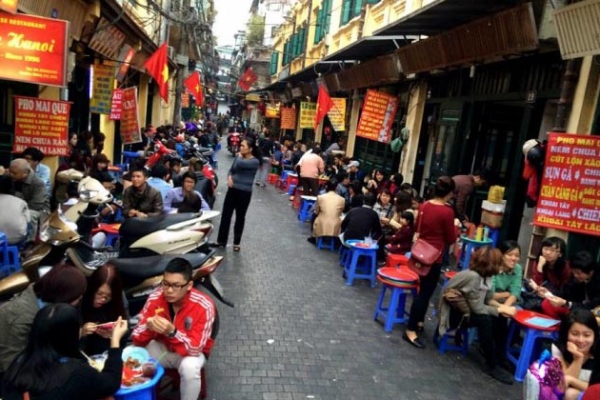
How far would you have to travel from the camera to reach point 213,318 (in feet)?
12.5

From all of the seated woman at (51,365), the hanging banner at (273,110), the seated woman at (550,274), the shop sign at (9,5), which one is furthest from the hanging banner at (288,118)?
the seated woman at (51,365)

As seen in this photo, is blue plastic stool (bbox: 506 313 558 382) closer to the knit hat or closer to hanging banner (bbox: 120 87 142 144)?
the knit hat

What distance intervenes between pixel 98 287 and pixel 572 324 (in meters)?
3.38

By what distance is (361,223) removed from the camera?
8.12 meters

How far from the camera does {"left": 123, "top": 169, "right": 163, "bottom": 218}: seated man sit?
6826mm

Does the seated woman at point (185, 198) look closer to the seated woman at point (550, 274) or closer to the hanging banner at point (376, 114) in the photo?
the seated woman at point (550, 274)

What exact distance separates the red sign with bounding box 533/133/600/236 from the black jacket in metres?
2.55

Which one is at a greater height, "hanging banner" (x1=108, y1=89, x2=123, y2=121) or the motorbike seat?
"hanging banner" (x1=108, y1=89, x2=123, y2=121)

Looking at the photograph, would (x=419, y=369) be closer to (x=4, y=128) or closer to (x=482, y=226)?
(x=482, y=226)

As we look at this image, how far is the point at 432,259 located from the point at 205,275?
8.11 feet

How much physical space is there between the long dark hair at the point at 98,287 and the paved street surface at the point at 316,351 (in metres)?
1.21

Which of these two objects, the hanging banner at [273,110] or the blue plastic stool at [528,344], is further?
the hanging banner at [273,110]

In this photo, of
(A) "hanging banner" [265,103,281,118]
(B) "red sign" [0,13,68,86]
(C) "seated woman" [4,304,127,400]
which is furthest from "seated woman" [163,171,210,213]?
(A) "hanging banner" [265,103,281,118]

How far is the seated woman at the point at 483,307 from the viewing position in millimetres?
5246
